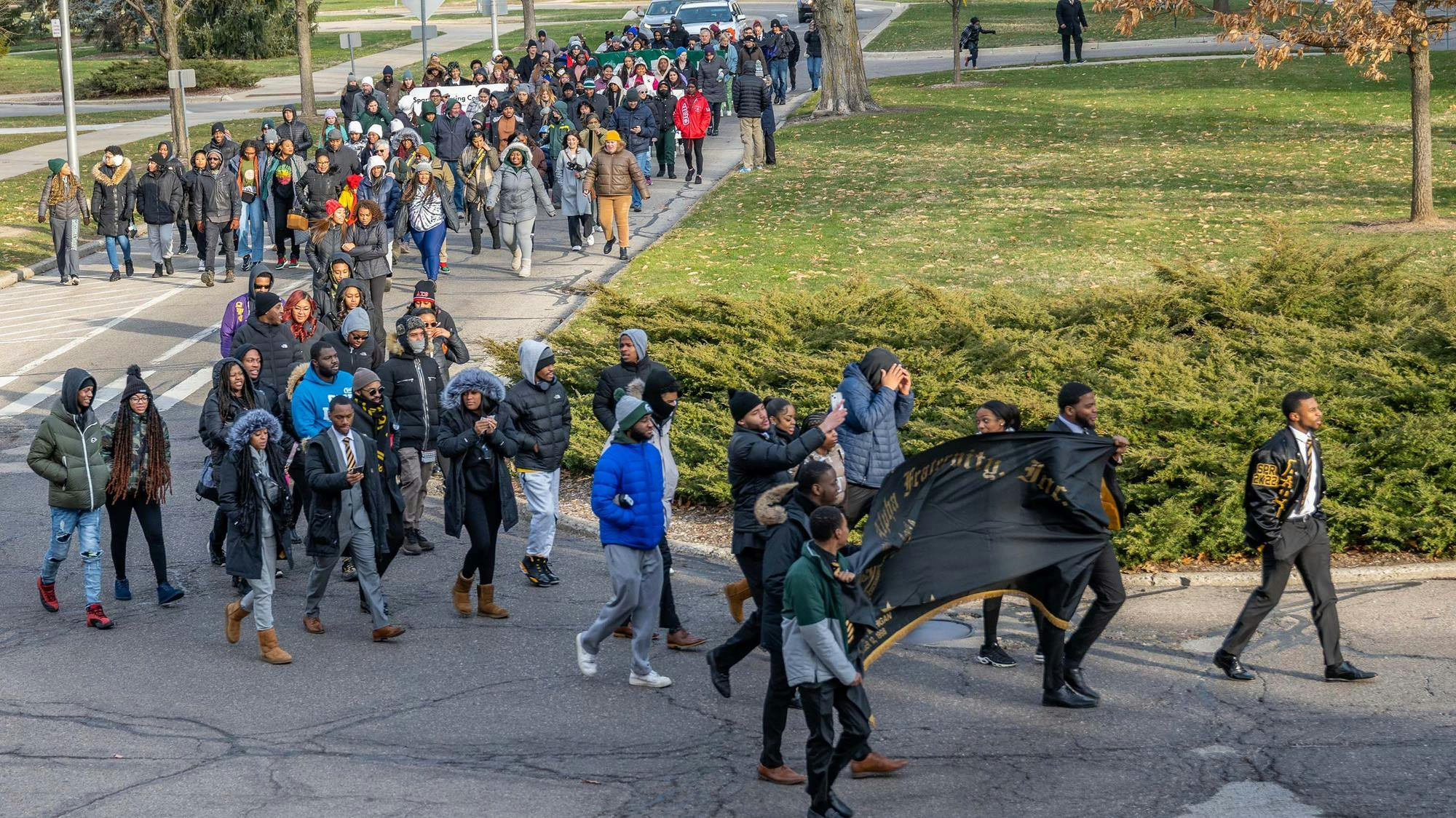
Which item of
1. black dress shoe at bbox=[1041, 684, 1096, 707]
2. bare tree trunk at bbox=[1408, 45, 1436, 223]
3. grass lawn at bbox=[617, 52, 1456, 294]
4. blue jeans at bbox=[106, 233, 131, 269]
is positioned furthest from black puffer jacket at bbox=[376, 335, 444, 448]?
bare tree trunk at bbox=[1408, 45, 1436, 223]

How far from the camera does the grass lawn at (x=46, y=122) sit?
1506 inches

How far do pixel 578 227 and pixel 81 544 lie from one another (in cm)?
1291

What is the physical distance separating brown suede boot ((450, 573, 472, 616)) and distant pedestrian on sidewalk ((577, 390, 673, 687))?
57.3 inches

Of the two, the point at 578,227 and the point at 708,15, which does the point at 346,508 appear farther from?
the point at 708,15

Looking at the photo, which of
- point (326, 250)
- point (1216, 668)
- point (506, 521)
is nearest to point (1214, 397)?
point (1216, 668)

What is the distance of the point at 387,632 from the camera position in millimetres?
9914

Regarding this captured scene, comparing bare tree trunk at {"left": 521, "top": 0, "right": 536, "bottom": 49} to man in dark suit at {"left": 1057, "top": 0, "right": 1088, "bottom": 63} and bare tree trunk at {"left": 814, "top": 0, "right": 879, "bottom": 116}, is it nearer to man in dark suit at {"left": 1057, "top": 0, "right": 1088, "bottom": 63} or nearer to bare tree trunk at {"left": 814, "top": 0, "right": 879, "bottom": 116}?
man in dark suit at {"left": 1057, "top": 0, "right": 1088, "bottom": 63}

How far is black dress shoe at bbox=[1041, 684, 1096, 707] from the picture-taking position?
8.59m

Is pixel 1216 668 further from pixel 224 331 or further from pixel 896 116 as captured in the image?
pixel 896 116

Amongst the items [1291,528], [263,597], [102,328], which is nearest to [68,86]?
[102,328]

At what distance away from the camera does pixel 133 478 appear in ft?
35.0

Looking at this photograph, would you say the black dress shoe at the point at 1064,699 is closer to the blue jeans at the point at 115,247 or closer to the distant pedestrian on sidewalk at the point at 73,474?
the distant pedestrian on sidewalk at the point at 73,474

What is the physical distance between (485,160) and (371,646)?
497 inches

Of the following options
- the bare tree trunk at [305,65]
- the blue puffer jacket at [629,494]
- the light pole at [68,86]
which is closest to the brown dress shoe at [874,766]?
the blue puffer jacket at [629,494]
